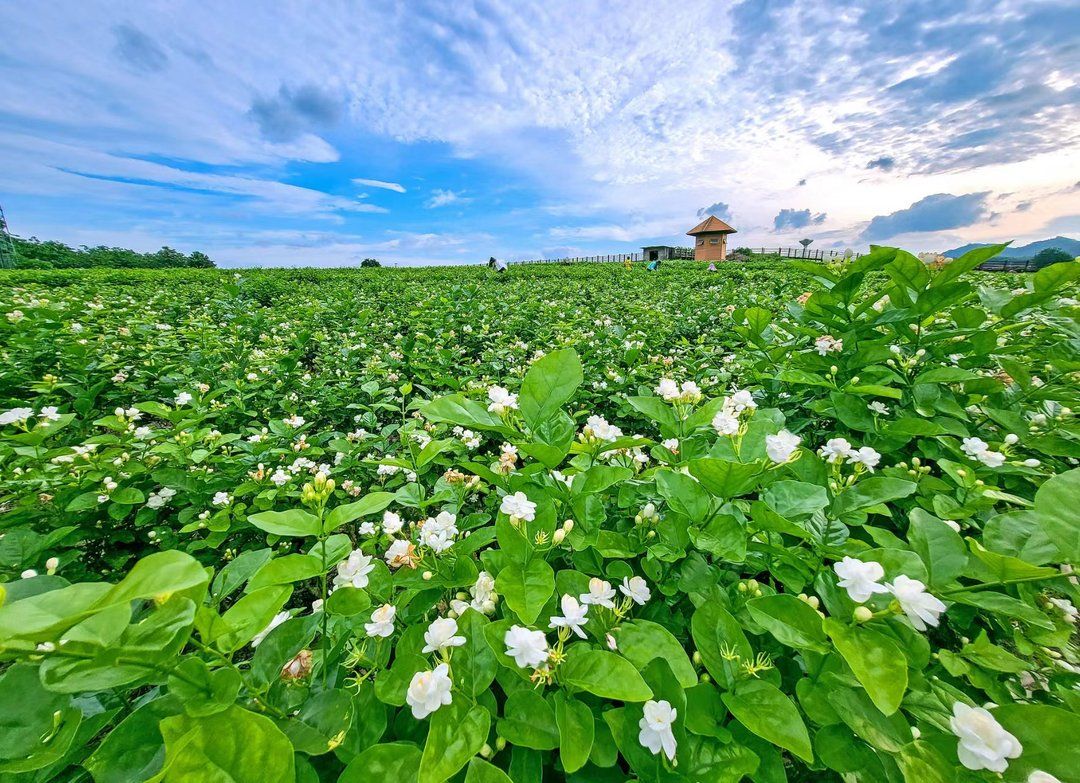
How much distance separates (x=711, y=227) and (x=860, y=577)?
41.9 m

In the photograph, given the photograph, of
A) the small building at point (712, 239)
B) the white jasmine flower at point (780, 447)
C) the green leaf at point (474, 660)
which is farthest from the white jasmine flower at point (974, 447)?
the small building at point (712, 239)

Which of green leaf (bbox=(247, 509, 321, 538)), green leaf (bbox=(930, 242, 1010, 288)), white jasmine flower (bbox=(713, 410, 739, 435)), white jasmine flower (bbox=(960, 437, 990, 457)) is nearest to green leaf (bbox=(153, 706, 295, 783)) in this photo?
green leaf (bbox=(247, 509, 321, 538))

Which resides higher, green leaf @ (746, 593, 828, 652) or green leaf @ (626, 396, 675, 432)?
green leaf @ (626, 396, 675, 432)

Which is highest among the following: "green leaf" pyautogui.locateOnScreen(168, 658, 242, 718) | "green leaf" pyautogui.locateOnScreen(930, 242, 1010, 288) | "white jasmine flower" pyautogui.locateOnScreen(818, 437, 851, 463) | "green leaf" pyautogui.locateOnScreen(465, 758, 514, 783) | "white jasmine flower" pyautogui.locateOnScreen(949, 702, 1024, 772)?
"green leaf" pyautogui.locateOnScreen(930, 242, 1010, 288)

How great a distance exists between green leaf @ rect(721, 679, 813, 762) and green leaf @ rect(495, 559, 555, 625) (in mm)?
354

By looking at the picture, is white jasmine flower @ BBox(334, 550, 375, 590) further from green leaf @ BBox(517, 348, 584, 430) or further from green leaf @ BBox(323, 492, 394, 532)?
green leaf @ BBox(517, 348, 584, 430)

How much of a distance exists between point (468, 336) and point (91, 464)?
12.5 feet

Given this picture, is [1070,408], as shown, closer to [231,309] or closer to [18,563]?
[18,563]

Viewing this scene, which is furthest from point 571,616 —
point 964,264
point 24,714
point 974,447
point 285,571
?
point 964,264

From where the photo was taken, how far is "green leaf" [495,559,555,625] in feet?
2.39

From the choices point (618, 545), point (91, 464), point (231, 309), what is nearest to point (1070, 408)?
point (618, 545)

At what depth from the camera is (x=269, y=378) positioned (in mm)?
3814

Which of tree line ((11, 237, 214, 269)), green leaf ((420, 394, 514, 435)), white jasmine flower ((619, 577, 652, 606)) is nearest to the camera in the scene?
white jasmine flower ((619, 577, 652, 606))

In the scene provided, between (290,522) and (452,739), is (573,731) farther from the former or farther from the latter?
(290,522)
